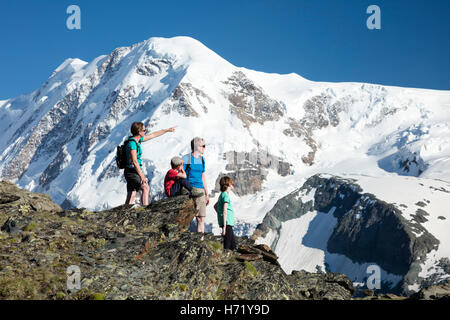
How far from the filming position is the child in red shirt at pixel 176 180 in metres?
16.4

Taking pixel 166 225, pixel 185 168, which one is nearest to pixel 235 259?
pixel 166 225

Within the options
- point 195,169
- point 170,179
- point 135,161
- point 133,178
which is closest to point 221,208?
point 195,169

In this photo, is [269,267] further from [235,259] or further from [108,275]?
[108,275]

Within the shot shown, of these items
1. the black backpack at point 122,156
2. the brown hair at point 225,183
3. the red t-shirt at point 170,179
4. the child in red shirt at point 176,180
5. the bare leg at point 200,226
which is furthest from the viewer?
the red t-shirt at point 170,179

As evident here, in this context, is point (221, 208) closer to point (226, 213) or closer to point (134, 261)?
point (226, 213)

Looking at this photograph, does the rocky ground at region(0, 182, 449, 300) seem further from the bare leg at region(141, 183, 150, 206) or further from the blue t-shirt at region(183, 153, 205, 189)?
the blue t-shirt at region(183, 153, 205, 189)

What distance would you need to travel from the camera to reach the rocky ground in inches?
422

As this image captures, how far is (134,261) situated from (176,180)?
16.3ft

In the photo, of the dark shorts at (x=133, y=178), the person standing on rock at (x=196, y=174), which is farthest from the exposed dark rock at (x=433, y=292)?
the dark shorts at (x=133, y=178)

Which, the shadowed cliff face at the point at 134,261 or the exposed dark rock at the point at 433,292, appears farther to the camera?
the exposed dark rock at the point at 433,292

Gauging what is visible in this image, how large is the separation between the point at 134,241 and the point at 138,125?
4.03 metres

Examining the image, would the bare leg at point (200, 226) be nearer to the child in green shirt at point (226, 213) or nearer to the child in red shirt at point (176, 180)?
the child in green shirt at point (226, 213)

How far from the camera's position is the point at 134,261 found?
12391 millimetres

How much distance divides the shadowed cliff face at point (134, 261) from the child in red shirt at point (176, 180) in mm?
701
